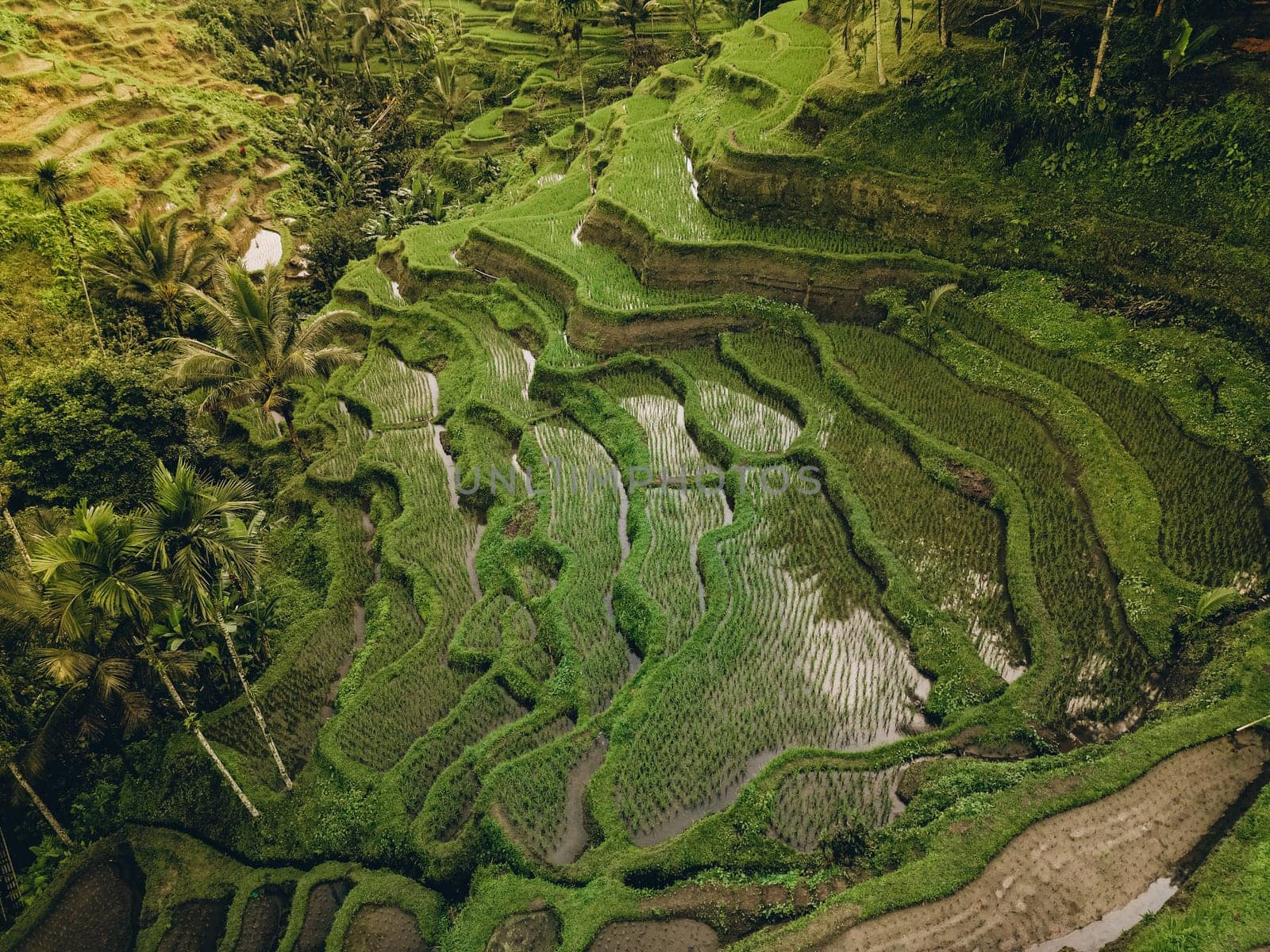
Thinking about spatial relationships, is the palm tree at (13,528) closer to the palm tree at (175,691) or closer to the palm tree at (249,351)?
the palm tree at (175,691)

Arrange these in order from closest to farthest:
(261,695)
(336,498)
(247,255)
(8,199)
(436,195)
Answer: (261,695)
(336,498)
(8,199)
(247,255)
(436,195)

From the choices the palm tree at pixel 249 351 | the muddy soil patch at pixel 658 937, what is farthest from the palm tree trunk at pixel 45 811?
the muddy soil patch at pixel 658 937

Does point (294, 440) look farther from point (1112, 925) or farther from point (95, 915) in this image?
point (1112, 925)

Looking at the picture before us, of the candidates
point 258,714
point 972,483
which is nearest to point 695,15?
point 972,483

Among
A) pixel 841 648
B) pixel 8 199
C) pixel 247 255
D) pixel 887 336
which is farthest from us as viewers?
pixel 247 255

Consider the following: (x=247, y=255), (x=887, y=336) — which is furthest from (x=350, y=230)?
(x=887, y=336)

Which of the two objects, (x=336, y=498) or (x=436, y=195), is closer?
(x=336, y=498)

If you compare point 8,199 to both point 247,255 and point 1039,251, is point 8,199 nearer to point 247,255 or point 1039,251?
point 247,255

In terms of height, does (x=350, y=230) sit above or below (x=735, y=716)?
above
